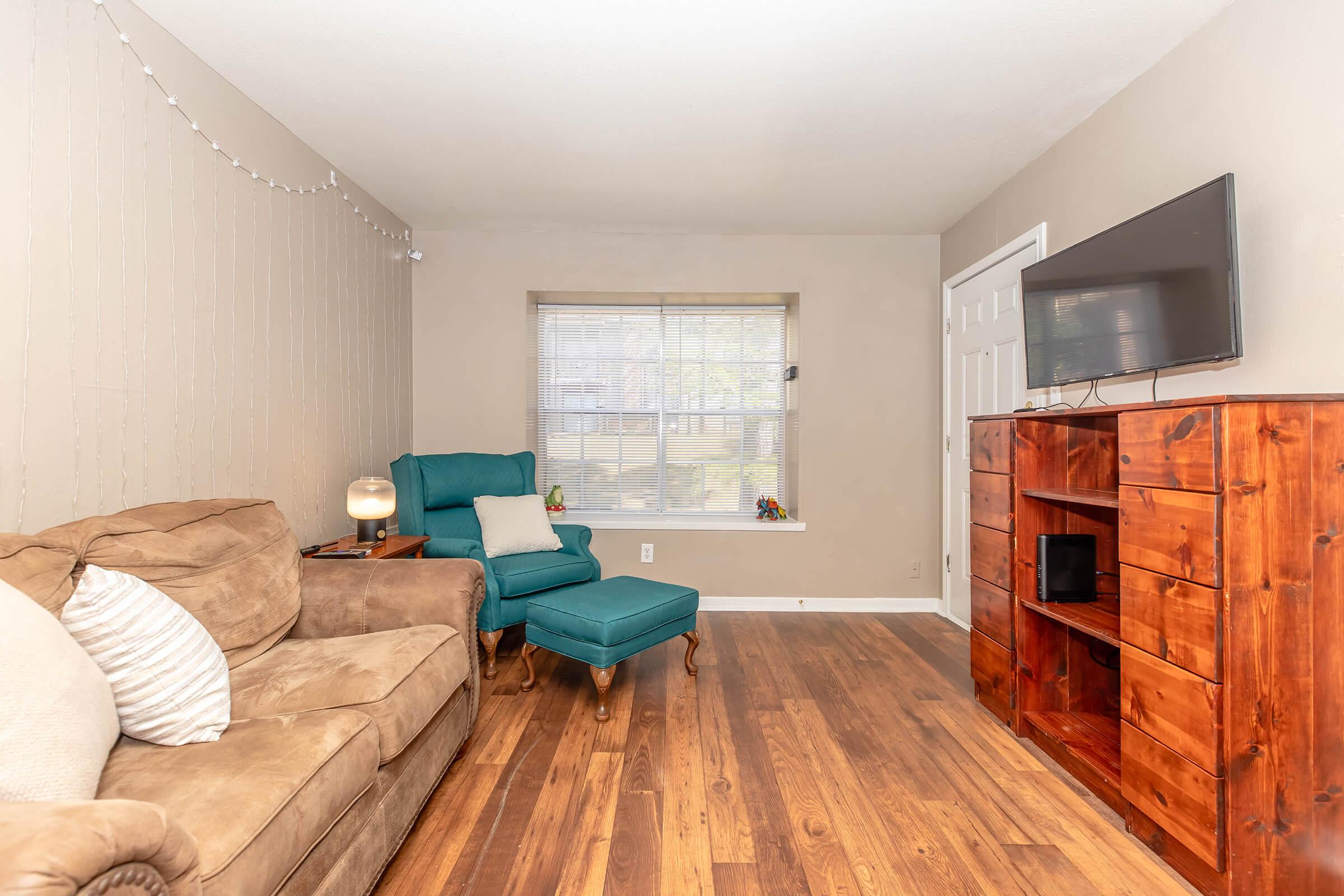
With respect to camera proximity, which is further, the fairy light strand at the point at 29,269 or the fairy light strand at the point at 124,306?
the fairy light strand at the point at 124,306

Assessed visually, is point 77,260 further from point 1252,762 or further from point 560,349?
point 1252,762

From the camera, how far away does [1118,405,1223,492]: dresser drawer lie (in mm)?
1524

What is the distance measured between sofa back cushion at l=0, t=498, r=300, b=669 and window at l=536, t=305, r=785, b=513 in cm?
240

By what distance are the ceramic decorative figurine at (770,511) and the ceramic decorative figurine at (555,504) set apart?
132cm

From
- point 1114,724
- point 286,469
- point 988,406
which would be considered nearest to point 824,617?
point 988,406

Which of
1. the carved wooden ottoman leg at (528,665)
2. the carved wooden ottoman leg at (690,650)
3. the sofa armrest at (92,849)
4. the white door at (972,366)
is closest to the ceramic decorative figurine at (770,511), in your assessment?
the white door at (972,366)

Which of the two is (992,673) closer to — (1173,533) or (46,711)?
(1173,533)

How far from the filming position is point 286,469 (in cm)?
272

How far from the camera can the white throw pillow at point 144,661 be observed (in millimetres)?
1283

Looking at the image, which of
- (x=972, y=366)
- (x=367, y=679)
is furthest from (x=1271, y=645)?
(x=972, y=366)

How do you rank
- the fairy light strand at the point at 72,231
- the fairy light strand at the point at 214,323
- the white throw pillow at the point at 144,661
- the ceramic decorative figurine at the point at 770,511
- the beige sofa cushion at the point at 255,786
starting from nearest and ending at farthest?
the beige sofa cushion at the point at 255,786
the white throw pillow at the point at 144,661
the fairy light strand at the point at 72,231
the fairy light strand at the point at 214,323
the ceramic decorative figurine at the point at 770,511

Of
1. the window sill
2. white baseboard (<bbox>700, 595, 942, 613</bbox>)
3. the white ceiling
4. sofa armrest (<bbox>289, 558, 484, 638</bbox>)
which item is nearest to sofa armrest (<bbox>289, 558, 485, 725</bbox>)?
sofa armrest (<bbox>289, 558, 484, 638</bbox>)

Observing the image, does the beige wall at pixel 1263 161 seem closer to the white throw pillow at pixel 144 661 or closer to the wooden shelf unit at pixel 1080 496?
the wooden shelf unit at pixel 1080 496

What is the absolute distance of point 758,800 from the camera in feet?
6.48
